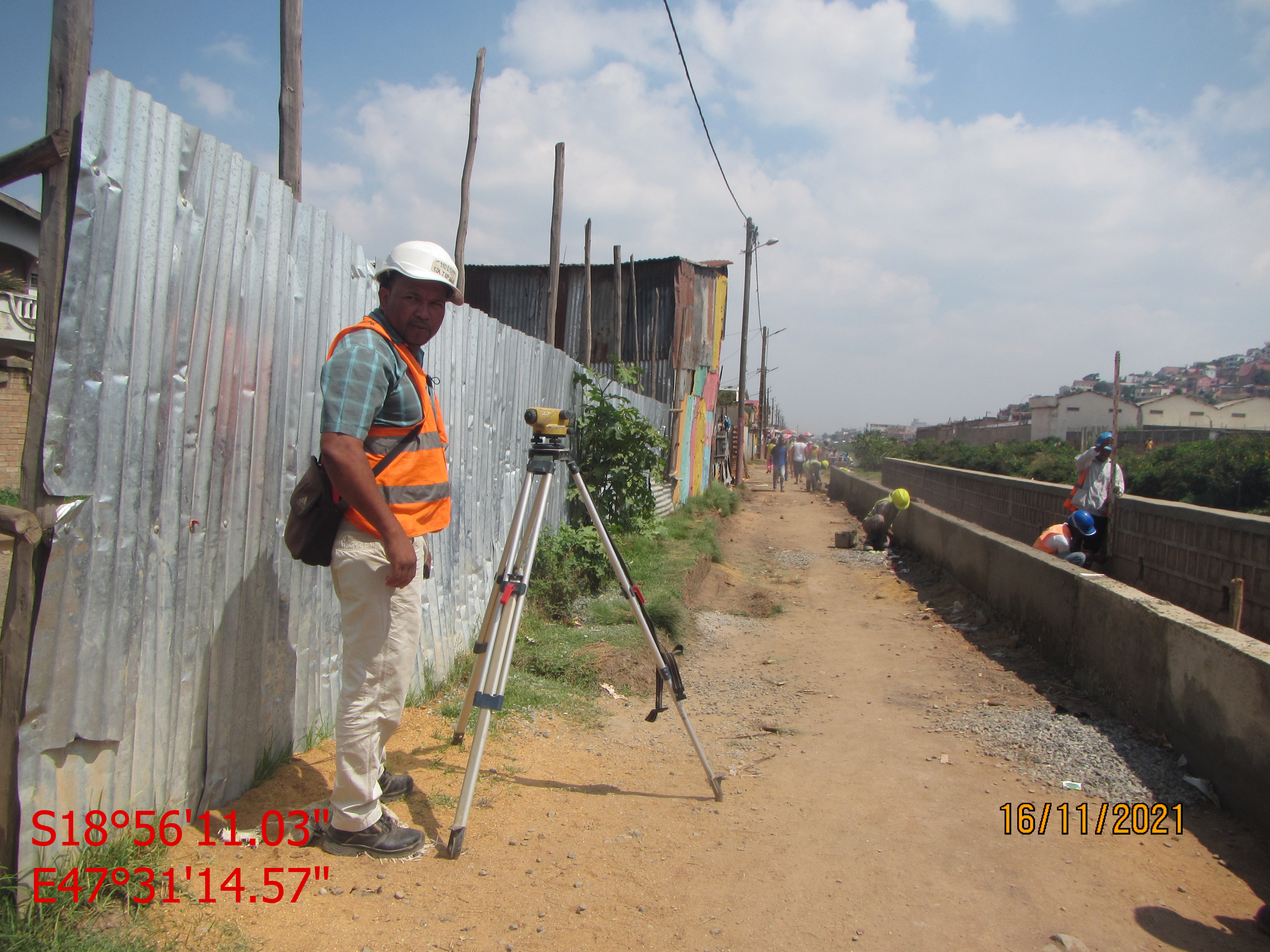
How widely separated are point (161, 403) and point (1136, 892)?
3539mm

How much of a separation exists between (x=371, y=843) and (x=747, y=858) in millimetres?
1301

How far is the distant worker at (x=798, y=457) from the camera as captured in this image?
1078 inches

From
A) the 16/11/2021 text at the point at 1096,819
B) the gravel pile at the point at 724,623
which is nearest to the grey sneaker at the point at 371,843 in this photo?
the 16/11/2021 text at the point at 1096,819

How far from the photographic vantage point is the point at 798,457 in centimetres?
2741

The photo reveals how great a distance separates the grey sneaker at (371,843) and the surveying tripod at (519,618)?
15 cm

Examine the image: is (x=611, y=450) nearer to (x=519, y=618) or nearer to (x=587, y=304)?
(x=587, y=304)

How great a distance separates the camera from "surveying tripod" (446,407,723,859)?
8.56 ft

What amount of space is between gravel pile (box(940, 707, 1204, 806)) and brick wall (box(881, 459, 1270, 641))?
171cm

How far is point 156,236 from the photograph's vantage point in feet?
7.38

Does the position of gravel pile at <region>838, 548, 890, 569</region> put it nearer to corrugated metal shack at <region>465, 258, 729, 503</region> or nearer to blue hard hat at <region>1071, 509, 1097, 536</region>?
blue hard hat at <region>1071, 509, 1097, 536</region>

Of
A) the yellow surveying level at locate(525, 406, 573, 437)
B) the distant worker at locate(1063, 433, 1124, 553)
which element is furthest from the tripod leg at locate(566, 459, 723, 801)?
the distant worker at locate(1063, 433, 1124, 553)

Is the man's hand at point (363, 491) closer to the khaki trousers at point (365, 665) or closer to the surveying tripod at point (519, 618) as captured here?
the khaki trousers at point (365, 665)

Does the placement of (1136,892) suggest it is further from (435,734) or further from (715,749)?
(435,734)

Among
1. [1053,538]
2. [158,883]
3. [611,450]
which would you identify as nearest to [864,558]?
[1053,538]
